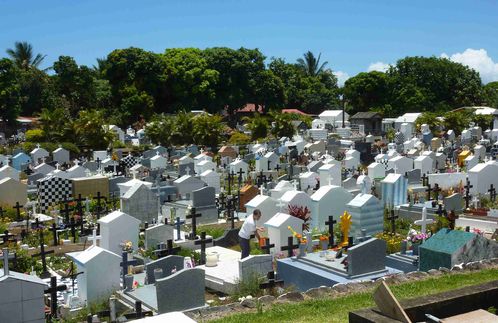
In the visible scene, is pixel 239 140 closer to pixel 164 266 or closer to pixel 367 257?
pixel 164 266

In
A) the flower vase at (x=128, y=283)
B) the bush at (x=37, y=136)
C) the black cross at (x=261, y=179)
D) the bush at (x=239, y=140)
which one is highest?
the bush at (x=37, y=136)

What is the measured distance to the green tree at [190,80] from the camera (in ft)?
181

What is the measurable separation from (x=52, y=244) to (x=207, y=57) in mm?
46902

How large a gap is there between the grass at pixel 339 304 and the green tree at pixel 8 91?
134 feet

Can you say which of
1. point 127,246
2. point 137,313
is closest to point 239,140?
point 127,246

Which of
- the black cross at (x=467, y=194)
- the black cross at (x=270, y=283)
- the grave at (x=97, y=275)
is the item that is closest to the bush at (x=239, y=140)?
the black cross at (x=467, y=194)

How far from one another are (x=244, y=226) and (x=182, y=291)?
121 inches

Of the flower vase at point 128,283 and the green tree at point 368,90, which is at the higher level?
the green tree at point 368,90

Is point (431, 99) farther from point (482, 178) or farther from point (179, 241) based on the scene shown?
point (179, 241)

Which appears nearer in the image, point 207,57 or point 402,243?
point 402,243

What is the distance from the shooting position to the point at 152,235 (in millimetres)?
12711

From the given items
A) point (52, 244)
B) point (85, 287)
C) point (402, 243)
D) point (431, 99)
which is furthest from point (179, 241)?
point (431, 99)

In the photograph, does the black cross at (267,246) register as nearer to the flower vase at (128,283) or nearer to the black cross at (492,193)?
the flower vase at (128,283)

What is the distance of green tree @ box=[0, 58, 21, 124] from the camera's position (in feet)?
143
